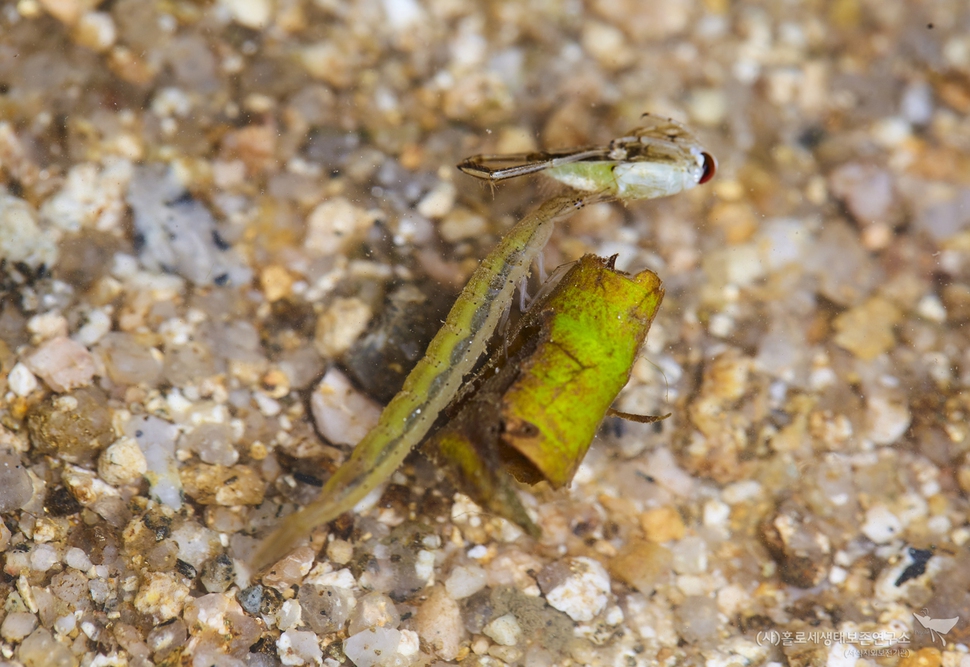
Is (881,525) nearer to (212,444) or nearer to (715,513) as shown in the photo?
(715,513)

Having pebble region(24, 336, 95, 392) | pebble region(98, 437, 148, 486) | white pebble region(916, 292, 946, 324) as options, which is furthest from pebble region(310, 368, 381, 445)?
white pebble region(916, 292, 946, 324)

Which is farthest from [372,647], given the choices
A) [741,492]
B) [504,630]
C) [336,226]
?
[336,226]

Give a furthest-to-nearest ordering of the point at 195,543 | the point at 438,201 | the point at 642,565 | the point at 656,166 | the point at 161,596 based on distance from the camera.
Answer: the point at 438,201 < the point at 656,166 < the point at 642,565 < the point at 195,543 < the point at 161,596

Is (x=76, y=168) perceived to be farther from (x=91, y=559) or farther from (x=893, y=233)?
(x=893, y=233)

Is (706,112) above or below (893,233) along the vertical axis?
above

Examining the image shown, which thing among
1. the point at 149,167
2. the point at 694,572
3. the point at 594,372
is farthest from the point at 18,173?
the point at 694,572

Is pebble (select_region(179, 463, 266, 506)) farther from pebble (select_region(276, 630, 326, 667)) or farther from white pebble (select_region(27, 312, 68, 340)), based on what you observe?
white pebble (select_region(27, 312, 68, 340))
